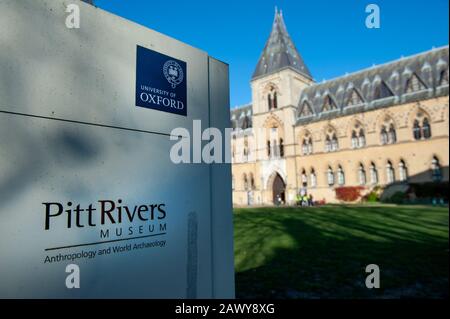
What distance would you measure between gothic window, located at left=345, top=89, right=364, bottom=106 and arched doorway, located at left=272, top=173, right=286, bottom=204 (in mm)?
12565

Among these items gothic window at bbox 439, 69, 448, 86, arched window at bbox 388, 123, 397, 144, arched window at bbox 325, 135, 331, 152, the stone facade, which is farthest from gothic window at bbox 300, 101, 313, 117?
gothic window at bbox 439, 69, 448, 86

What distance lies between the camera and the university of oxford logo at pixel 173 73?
3.19 metres

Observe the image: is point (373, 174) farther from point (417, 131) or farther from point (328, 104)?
point (328, 104)

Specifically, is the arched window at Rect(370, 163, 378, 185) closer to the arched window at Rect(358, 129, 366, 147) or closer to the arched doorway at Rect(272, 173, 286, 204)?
the arched window at Rect(358, 129, 366, 147)

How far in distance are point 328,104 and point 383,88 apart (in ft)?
20.7

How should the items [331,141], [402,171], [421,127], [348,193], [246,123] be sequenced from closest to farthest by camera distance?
[421,127] < [402,171] < [348,193] < [331,141] < [246,123]

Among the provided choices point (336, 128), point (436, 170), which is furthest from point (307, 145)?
point (436, 170)

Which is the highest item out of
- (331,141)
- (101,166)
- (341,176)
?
(331,141)

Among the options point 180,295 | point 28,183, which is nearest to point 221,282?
point 180,295

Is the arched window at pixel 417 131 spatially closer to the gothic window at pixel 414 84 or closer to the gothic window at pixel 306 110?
the gothic window at pixel 414 84

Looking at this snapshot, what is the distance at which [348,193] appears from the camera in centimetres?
3244

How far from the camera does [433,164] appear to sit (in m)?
27.9

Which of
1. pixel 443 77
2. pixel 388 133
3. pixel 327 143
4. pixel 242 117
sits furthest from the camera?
pixel 242 117

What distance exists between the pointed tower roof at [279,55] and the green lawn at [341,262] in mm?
32226
